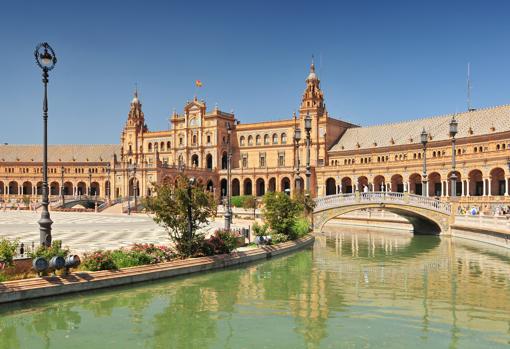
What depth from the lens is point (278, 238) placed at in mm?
28578

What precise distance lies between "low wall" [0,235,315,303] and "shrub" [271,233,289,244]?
11.5 ft

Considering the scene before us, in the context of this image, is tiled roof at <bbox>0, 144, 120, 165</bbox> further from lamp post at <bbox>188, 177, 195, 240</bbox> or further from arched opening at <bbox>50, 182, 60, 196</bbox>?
lamp post at <bbox>188, 177, 195, 240</bbox>

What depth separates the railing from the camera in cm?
4000

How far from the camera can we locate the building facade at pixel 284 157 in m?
63.6

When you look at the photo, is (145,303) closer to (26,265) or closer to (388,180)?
(26,265)

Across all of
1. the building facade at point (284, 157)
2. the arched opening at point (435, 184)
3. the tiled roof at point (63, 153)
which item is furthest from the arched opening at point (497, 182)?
the tiled roof at point (63, 153)

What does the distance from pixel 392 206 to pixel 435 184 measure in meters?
30.6

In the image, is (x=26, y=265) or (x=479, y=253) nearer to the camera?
(x=26, y=265)

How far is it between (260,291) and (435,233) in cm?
2832

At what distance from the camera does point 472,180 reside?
202 ft

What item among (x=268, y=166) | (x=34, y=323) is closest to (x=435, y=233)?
(x=34, y=323)

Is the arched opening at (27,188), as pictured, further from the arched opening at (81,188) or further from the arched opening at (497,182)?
the arched opening at (497,182)

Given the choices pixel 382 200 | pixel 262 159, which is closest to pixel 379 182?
pixel 262 159

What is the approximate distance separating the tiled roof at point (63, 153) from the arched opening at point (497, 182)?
7932cm
